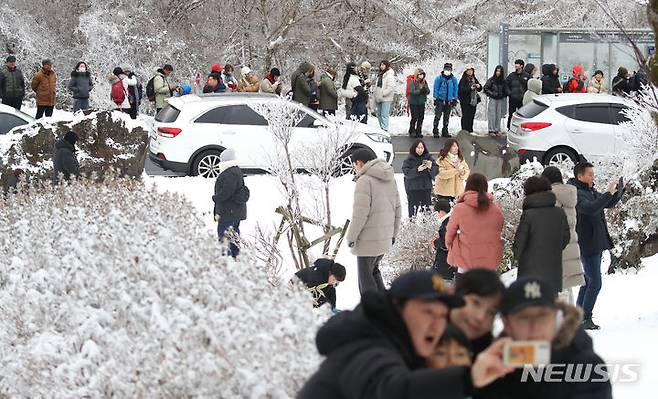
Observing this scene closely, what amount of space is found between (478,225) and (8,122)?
Answer: 36.9 feet

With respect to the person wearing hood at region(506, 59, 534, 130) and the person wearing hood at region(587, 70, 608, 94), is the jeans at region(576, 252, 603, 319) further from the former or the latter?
the person wearing hood at region(587, 70, 608, 94)

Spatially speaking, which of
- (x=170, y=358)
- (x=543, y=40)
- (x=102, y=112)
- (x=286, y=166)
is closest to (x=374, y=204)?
(x=286, y=166)

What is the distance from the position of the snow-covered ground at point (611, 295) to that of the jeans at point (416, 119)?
6.47 metres

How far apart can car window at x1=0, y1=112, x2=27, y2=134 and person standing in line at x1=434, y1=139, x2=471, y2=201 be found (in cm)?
750

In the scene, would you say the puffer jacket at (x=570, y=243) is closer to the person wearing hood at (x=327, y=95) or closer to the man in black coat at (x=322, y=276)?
the man in black coat at (x=322, y=276)

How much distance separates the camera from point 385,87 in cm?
2442

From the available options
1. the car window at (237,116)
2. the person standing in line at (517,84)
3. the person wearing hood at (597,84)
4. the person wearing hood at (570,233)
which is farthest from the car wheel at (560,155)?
the person wearing hood at (570,233)

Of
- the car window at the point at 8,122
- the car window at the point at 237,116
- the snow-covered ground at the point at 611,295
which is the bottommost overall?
the snow-covered ground at the point at 611,295

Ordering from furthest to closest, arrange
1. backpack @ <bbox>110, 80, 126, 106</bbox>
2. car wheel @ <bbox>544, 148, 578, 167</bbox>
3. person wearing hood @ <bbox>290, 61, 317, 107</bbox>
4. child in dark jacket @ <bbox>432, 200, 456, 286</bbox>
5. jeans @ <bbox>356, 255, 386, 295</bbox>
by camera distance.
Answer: backpack @ <bbox>110, 80, 126, 106</bbox> < person wearing hood @ <bbox>290, 61, 317, 107</bbox> < car wheel @ <bbox>544, 148, 578, 167</bbox> < child in dark jacket @ <bbox>432, 200, 456, 286</bbox> < jeans @ <bbox>356, 255, 386, 295</bbox>

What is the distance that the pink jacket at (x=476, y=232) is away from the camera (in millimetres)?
9180

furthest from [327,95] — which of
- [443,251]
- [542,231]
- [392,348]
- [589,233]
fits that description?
[392,348]

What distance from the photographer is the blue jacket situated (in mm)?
24375

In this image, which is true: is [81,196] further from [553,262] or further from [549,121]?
[549,121]

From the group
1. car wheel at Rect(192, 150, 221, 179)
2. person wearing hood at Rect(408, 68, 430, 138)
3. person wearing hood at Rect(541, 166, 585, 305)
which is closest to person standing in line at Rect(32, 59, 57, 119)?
car wheel at Rect(192, 150, 221, 179)
